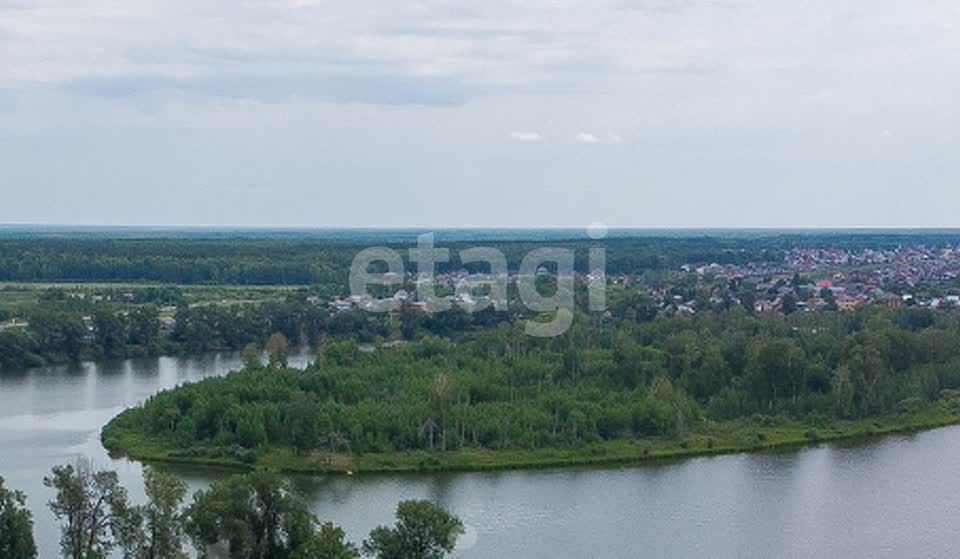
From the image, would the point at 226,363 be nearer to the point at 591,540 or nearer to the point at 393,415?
the point at 393,415

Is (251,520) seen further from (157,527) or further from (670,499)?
(670,499)

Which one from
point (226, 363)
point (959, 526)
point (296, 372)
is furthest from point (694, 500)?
point (226, 363)

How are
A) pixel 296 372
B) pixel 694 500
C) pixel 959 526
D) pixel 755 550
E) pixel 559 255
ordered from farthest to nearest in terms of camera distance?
pixel 559 255 < pixel 296 372 < pixel 694 500 < pixel 959 526 < pixel 755 550

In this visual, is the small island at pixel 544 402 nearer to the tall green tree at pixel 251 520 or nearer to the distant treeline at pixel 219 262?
the tall green tree at pixel 251 520

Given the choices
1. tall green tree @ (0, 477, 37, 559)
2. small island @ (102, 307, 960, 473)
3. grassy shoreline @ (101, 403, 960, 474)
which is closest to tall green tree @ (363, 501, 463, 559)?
tall green tree @ (0, 477, 37, 559)

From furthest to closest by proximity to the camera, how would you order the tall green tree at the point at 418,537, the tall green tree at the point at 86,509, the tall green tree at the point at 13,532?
the tall green tree at the point at 86,509 → the tall green tree at the point at 13,532 → the tall green tree at the point at 418,537

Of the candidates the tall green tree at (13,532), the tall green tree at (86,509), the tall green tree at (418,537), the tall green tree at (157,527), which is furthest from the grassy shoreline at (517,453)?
the tall green tree at (418,537)

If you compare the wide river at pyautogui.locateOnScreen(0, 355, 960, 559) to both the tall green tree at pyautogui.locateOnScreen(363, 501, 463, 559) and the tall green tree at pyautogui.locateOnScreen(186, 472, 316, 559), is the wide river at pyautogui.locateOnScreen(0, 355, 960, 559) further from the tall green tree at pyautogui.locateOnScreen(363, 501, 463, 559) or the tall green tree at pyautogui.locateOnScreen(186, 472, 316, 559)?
the tall green tree at pyautogui.locateOnScreen(186, 472, 316, 559)
